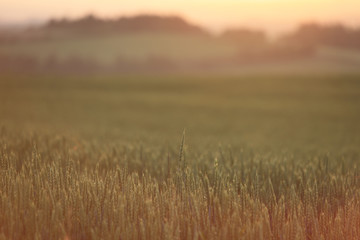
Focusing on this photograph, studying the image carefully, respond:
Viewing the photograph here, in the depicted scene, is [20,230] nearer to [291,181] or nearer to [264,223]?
[264,223]

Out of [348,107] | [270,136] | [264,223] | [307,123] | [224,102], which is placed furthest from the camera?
Result: [224,102]

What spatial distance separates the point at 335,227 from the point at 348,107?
27229 millimetres

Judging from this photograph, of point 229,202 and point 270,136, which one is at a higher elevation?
point 229,202

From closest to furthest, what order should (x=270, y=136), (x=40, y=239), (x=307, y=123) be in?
1. (x=40, y=239)
2. (x=270, y=136)
3. (x=307, y=123)

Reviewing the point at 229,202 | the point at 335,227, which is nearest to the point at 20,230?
the point at 229,202

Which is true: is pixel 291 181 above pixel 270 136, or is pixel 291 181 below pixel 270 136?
above

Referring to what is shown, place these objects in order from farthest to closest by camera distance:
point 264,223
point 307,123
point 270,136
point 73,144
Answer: point 307,123, point 270,136, point 73,144, point 264,223

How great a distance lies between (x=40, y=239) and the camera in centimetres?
319

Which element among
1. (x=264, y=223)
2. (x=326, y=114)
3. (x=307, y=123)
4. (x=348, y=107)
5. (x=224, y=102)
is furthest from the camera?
(x=224, y=102)

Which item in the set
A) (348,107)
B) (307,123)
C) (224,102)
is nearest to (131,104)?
(224,102)

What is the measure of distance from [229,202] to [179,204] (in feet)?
1.76

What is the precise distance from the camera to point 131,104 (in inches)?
1145

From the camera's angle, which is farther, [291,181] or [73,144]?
[73,144]

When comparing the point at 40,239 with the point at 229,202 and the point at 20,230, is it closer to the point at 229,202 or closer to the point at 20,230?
the point at 20,230
